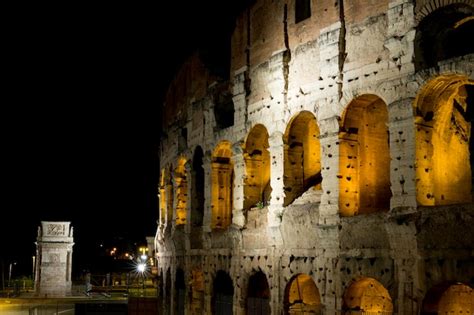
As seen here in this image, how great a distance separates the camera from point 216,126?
22.2m

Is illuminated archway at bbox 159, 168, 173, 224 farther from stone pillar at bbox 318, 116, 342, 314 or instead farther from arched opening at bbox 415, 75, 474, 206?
arched opening at bbox 415, 75, 474, 206

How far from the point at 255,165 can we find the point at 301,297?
426 cm

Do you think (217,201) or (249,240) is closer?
(249,240)

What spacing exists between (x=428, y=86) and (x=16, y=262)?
55.6 m

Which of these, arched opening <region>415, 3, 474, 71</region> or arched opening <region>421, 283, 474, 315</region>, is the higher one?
arched opening <region>415, 3, 474, 71</region>

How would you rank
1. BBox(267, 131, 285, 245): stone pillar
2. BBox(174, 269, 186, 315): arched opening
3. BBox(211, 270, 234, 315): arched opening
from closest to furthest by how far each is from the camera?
1. BBox(267, 131, 285, 245): stone pillar
2. BBox(211, 270, 234, 315): arched opening
3. BBox(174, 269, 186, 315): arched opening

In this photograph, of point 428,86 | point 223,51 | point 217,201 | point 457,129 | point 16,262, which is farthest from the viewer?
point 16,262

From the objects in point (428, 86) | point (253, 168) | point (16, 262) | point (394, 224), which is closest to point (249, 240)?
point (253, 168)

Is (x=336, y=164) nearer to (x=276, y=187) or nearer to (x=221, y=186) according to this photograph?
(x=276, y=187)

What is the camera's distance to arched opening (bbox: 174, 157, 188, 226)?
2553 cm

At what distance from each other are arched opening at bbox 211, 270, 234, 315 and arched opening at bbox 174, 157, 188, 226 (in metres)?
4.42

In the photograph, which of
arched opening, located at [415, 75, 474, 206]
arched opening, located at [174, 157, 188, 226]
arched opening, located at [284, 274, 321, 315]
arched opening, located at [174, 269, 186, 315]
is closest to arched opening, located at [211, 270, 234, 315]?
arched opening, located at [284, 274, 321, 315]

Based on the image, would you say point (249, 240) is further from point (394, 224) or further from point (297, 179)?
point (394, 224)

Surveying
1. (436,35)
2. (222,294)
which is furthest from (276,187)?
A: (436,35)
